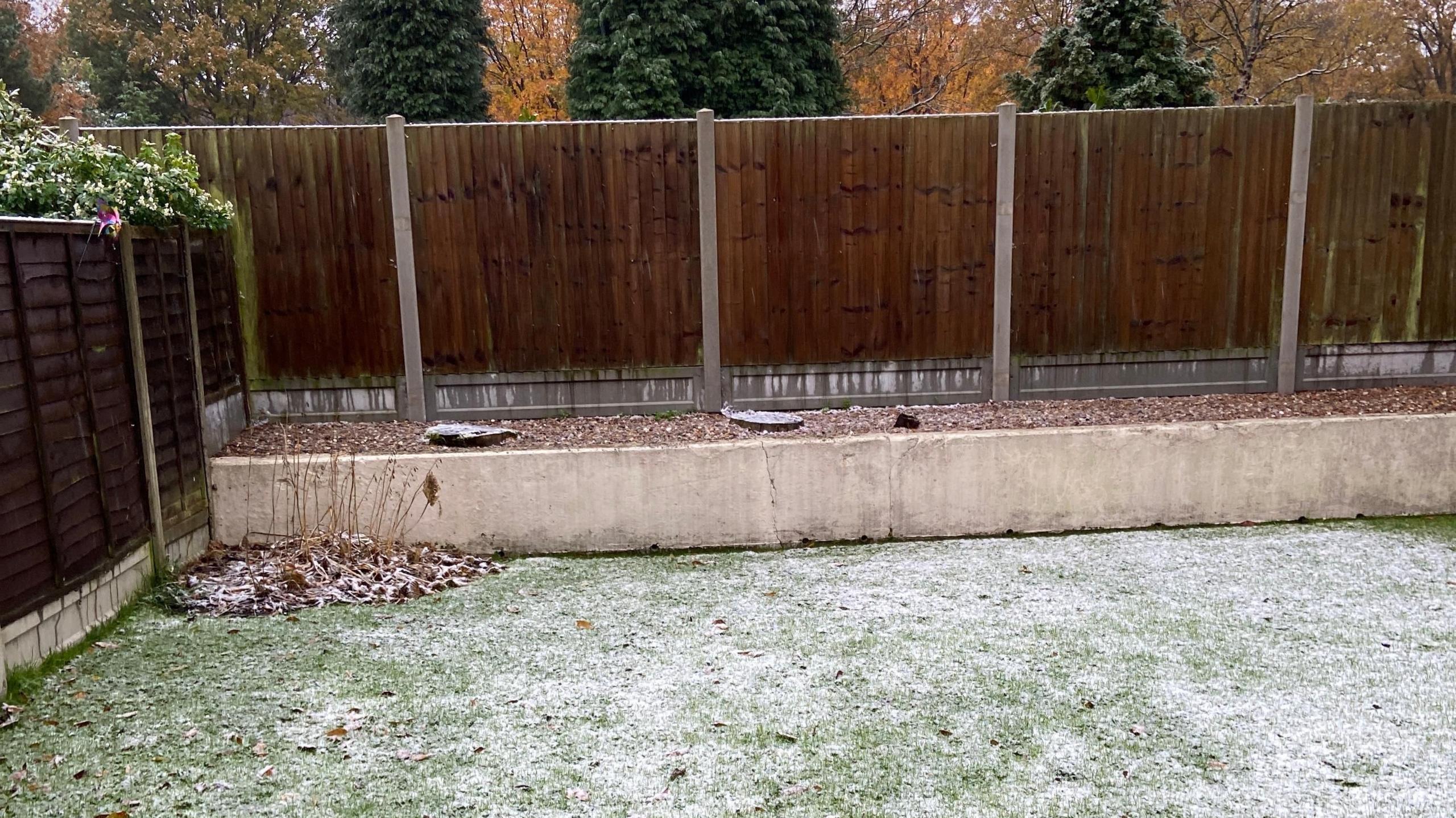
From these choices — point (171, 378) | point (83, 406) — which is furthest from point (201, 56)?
point (83, 406)

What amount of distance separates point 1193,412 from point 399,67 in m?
15.8

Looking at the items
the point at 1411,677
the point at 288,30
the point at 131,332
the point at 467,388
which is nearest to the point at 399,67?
the point at 288,30

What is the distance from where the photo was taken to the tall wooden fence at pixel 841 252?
5070mm

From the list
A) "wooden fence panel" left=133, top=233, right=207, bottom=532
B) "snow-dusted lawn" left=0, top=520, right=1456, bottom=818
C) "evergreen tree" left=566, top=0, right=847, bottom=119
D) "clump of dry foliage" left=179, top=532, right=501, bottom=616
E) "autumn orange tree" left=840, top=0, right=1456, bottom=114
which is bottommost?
"snow-dusted lawn" left=0, top=520, right=1456, bottom=818

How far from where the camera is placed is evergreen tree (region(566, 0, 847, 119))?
14969mm

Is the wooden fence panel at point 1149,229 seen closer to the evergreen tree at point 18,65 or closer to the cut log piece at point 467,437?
the cut log piece at point 467,437

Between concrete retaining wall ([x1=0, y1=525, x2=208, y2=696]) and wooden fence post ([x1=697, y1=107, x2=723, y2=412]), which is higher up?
wooden fence post ([x1=697, y1=107, x2=723, y2=412])

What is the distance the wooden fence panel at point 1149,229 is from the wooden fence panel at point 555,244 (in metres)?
1.87

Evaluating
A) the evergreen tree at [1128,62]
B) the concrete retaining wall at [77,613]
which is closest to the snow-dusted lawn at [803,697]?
the concrete retaining wall at [77,613]

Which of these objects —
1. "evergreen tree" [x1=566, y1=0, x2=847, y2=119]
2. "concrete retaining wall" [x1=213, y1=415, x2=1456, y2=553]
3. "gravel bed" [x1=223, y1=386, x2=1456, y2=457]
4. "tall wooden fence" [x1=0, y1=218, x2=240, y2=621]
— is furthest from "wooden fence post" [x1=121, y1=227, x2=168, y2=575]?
"evergreen tree" [x1=566, y1=0, x2=847, y2=119]

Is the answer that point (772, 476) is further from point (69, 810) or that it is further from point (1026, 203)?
point (69, 810)

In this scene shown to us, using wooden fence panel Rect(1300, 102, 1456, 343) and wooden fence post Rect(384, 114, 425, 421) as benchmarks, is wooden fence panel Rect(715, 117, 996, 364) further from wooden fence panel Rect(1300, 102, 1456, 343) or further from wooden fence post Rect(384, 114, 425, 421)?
wooden fence panel Rect(1300, 102, 1456, 343)

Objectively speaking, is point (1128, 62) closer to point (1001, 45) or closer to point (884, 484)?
point (884, 484)

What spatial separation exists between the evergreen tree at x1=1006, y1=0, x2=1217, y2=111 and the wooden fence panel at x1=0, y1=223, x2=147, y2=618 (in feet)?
32.6
